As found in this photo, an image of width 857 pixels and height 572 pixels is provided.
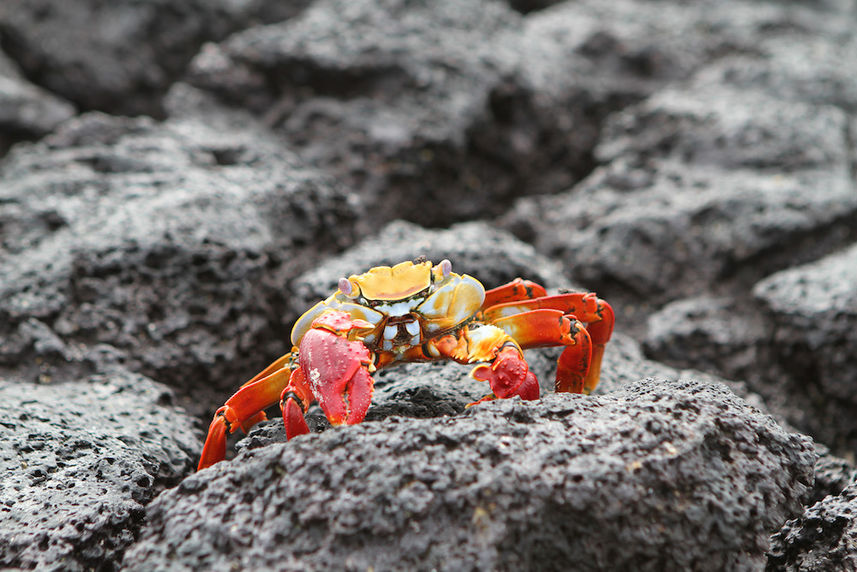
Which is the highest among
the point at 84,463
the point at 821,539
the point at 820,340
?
the point at 84,463

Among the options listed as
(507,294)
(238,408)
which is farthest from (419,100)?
(238,408)

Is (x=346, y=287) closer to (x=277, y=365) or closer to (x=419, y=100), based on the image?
(x=277, y=365)

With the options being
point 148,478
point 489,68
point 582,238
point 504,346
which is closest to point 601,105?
point 489,68

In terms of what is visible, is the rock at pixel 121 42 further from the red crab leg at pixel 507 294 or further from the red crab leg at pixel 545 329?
the red crab leg at pixel 545 329

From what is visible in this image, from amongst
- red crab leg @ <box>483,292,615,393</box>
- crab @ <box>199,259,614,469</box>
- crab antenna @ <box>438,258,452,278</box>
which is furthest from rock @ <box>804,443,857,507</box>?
crab antenna @ <box>438,258,452,278</box>

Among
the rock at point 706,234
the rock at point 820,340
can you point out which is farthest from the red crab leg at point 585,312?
the rock at point 706,234

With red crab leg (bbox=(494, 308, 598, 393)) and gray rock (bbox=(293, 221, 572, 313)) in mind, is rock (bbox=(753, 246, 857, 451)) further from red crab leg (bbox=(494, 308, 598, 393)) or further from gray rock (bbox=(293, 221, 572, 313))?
red crab leg (bbox=(494, 308, 598, 393))

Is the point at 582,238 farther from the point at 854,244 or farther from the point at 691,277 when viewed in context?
the point at 854,244
